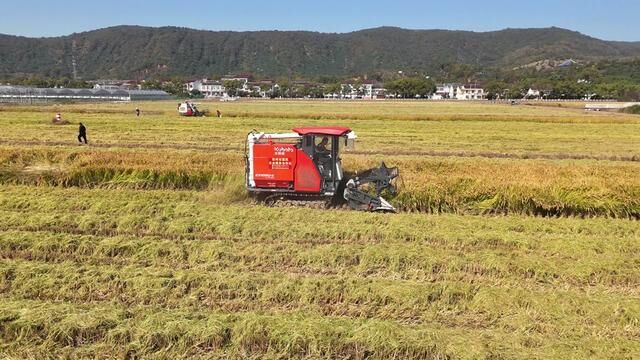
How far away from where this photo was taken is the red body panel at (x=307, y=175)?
14547mm

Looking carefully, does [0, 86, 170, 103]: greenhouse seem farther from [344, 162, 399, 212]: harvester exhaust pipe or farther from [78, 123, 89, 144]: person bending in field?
[344, 162, 399, 212]: harvester exhaust pipe

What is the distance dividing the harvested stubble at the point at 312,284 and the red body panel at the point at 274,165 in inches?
67.7

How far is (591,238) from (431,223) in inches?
136

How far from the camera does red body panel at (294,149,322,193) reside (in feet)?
47.7

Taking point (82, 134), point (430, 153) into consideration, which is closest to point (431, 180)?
point (430, 153)

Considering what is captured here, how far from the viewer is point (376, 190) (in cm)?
1479

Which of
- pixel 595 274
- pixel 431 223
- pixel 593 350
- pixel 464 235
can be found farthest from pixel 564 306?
Answer: pixel 431 223

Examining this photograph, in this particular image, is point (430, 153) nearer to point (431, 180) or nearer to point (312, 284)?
point (431, 180)

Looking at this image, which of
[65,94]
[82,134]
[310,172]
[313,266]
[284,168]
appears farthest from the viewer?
[65,94]

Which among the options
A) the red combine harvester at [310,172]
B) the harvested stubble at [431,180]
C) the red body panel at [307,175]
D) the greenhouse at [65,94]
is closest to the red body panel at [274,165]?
the red combine harvester at [310,172]

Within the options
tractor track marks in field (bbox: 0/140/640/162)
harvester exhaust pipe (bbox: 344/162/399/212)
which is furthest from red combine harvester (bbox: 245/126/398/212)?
tractor track marks in field (bbox: 0/140/640/162)

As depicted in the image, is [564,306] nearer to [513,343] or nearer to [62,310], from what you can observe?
[513,343]

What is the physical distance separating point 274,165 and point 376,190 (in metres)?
2.95

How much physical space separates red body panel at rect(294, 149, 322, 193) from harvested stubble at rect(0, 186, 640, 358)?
1481 mm
